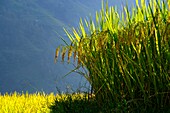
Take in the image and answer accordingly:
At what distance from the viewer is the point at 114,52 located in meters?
5.29

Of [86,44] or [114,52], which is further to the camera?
[86,44]

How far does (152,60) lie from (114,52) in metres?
0.58

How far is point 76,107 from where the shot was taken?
240 inches

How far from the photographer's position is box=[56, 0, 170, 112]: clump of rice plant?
488cm

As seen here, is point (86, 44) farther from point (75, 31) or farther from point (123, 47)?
point (123, 47)

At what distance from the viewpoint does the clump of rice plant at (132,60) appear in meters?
4.88

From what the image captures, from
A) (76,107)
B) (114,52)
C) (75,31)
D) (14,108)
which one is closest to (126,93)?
(114,52)

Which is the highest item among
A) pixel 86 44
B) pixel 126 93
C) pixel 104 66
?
pixel 86 44

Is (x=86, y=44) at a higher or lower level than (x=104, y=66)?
higher

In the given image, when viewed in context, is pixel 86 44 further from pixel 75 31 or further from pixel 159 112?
pixel 159 112

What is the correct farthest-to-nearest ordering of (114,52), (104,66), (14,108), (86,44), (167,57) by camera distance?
(14,108), (86,44), (104,66), (114,52), (167,57)

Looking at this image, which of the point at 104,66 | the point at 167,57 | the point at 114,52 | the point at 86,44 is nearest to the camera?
the point at 167,57

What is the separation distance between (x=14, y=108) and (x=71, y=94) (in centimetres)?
110

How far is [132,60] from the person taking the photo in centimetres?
509
